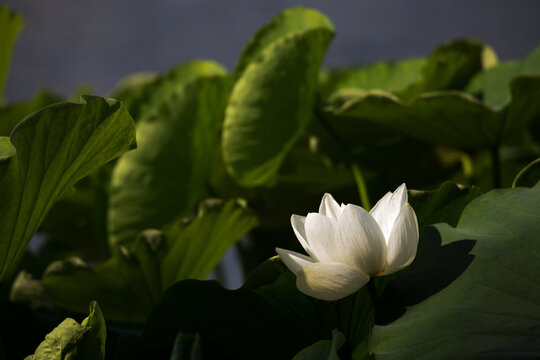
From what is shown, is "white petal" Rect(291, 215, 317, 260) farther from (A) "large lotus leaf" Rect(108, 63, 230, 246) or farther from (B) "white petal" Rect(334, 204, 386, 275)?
(A) "large lotus leaf" Rect(108, 63, 230, 246)

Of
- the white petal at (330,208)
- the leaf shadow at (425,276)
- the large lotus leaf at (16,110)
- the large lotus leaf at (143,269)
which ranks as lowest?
the large lotus leaf at (143,269)

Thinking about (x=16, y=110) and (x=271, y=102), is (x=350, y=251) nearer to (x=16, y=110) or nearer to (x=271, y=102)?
(x=271, y=102)

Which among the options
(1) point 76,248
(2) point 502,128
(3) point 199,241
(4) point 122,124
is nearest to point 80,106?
(4) point 122,124

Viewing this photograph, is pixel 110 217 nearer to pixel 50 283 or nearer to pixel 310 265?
pixel 50 283

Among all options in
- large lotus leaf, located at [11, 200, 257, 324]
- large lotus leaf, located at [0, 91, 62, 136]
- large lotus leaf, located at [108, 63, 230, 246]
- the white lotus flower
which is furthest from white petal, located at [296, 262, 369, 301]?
large lotus leaf, located at [0, 91, 62, 136]

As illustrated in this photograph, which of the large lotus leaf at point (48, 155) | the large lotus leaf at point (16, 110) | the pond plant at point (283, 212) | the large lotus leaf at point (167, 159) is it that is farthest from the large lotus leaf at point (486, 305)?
the large lotus leaf at point (16, 110)

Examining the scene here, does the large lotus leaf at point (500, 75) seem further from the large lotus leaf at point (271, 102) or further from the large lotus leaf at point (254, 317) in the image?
the large lotus leaf at point (254, 317)
